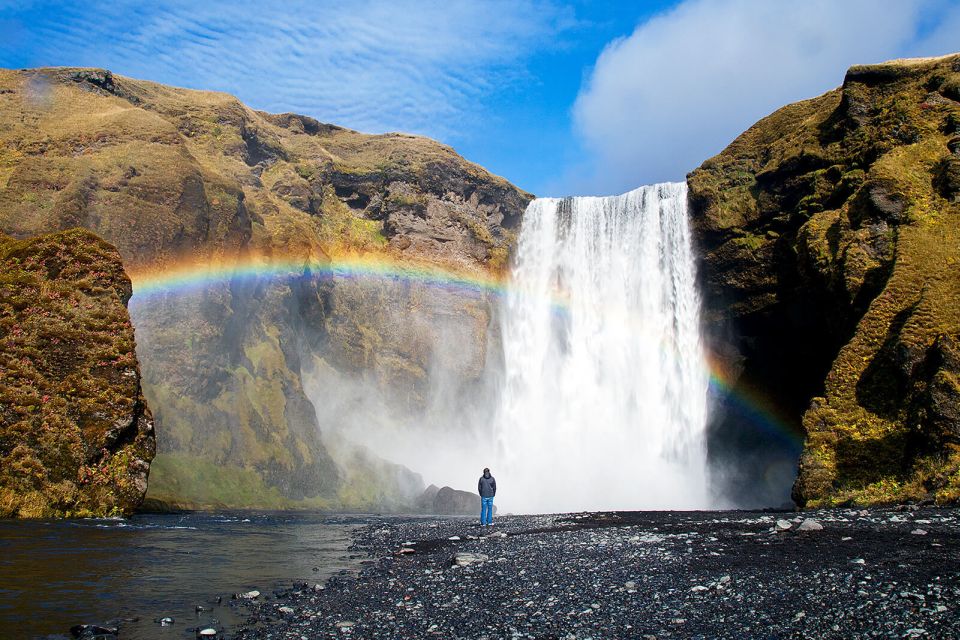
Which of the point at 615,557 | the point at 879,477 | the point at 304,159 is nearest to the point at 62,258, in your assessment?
the point at 615,557

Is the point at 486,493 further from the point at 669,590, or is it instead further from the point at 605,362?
the point at 605,362

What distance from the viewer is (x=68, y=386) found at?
2852 centimetres

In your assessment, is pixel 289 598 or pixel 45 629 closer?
pixel 45 629

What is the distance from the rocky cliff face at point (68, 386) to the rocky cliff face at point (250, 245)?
708 inches

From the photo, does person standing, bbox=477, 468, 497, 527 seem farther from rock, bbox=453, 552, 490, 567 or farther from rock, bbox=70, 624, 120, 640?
rock, bbox=70, 624, 120, 640

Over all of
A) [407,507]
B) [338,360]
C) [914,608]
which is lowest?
[407,507]

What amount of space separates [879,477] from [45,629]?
28135mm

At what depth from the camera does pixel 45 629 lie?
989 centimetres

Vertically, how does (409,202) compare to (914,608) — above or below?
above

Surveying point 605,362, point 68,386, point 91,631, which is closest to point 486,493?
point 91,631

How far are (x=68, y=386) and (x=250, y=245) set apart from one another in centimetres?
3825

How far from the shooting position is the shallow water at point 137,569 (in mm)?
10938

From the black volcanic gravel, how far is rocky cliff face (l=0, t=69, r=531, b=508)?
3734cm

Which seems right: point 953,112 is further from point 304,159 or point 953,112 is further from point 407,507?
point 304,159
